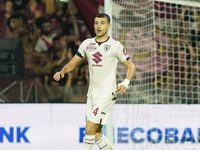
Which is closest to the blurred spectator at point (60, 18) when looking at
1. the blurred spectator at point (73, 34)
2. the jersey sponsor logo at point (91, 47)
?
the blurred spectator at point (73, 34)

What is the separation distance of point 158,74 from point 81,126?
1750mm

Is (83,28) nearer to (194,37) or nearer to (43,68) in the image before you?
(43,68)

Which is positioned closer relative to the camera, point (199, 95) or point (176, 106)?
point (176, 106)

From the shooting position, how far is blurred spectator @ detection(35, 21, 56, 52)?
28.3 ft

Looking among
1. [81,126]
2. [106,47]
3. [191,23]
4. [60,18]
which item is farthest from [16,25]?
[106,47]

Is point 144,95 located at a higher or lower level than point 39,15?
lower

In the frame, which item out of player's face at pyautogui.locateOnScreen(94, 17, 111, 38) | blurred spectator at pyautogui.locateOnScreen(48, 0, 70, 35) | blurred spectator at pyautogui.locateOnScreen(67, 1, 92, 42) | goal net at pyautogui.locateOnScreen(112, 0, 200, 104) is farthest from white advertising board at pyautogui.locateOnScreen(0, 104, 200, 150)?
player's face at pyautogui.locateOnScreen(94, 17, 111, 38)

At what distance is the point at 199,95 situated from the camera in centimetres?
818

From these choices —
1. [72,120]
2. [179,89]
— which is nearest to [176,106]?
[179,89]

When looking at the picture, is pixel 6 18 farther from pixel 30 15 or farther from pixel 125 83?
pixel 125 83

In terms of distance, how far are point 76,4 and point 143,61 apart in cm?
198

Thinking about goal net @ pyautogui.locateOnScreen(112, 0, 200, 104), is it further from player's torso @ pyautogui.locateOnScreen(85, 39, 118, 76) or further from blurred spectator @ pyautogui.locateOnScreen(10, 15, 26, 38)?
player's torso @ pyautogui.locateOnScreen(85, 39, 118, 76)

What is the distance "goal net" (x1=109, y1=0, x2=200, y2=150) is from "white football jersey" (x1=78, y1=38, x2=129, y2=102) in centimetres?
215

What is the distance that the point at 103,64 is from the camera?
4992mm
